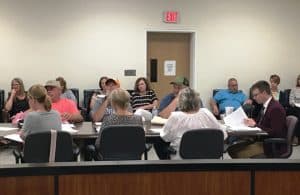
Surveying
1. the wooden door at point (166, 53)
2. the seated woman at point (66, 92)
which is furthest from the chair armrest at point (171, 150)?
the wooden door at point (166, 53)

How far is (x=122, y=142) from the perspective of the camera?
3680 mm

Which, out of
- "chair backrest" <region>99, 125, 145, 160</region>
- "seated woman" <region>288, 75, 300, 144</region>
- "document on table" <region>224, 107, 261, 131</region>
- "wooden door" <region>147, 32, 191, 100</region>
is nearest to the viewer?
"chair backrest" <region>99, 125, 145, 160</region>

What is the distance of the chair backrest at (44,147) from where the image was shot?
3488mm

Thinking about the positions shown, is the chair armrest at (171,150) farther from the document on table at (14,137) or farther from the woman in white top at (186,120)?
the document on table at (14,137)

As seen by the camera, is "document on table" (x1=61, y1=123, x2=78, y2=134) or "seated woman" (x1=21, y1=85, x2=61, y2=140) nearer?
"seated woman" (x1=21, y1=85, x2=61, y2=140)

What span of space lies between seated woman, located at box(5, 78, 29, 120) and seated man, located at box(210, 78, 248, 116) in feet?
11.1

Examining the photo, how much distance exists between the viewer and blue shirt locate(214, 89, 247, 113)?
7746 mm

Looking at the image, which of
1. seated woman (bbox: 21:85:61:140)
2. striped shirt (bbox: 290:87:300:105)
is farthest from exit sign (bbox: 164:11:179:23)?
seated woman (bbox: 21:85:61:140)

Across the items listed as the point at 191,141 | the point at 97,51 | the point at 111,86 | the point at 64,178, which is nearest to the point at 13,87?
the point at 97,51

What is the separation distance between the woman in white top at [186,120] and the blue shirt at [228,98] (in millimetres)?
3859

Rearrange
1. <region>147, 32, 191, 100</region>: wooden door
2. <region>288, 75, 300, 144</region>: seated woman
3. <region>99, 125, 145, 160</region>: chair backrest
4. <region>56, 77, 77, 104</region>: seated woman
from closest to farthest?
<region>99, 125, 145, 160</region>: chair backrest → <region>56, 77, 77, 104</region>: seated woman → <region>288, 75, 300, 144</region>: seated woman → <region>147, 32, 191, 100</region>: wooden door

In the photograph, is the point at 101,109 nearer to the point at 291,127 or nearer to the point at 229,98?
the point at 291,127

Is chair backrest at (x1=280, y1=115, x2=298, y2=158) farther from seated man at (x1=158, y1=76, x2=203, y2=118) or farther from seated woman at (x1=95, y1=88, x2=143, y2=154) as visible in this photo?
seated woman at (x1=95, y1=88, x2=143, y2=154)

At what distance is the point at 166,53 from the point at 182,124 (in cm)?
450
